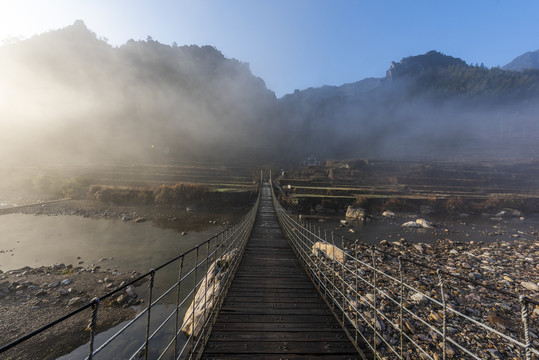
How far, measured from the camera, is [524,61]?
490ft

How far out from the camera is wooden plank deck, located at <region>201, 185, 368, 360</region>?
114 inches

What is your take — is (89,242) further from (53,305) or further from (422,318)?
(422,318)

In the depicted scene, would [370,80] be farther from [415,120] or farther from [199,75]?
[199,75]

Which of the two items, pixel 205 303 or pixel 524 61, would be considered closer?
pixel 205 303

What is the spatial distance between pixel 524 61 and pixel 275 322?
25450 centimetres

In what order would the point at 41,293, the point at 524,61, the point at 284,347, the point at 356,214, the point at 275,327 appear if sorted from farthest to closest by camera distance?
1. the point at 524,61
2. the point at 356,214
3. the point at 41,293
4. the point at 275,327
5. the point at 284,347

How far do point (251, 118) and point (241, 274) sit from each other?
91989mm

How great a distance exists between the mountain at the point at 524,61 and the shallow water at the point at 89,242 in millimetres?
233926

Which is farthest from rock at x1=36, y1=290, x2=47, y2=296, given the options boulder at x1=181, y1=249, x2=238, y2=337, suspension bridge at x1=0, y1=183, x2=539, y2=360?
boulder at x1=181, y1=249, x2=238, y2=337

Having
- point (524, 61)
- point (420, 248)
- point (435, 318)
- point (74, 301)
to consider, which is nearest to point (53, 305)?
point (74, 301)

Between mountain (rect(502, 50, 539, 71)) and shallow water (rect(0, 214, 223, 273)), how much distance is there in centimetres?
23393

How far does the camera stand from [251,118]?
91.6m

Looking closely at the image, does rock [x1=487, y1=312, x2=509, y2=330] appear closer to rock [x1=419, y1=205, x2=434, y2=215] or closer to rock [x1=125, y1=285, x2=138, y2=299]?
rock [x1=125, y1=285, x2=138, y2=299]

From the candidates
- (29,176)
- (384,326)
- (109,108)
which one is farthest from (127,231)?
(109,108)
